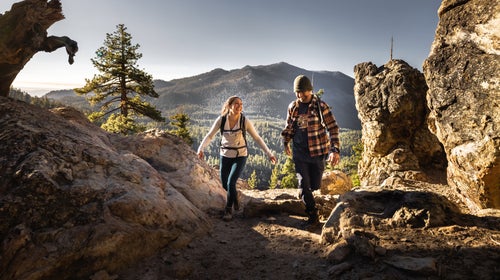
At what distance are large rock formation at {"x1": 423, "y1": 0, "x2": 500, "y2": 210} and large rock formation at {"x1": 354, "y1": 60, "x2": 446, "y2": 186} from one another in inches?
331

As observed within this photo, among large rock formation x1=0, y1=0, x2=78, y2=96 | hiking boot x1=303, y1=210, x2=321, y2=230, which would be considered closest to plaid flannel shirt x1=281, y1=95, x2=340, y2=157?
hiking boot x1=303, y1=210, x2=321, y2=230

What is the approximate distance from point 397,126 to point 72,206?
17876 millimetres

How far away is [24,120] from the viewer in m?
4.93

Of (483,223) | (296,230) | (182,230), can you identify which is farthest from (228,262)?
(483,223)

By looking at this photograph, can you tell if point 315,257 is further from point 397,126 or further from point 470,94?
point 397,126

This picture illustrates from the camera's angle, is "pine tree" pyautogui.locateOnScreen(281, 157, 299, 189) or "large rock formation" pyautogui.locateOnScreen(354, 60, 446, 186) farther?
"pine tree" pyautogui.locateOnScreen(281, 157, 299, 189)

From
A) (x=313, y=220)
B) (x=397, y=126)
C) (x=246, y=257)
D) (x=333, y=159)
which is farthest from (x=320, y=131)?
(x=397, y=126)

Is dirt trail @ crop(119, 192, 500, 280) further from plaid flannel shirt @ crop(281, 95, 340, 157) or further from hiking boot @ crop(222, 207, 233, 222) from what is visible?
plaid flannel shirt @ crop(281, 95, 340, 157)

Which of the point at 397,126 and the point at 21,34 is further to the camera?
the point at 397,126

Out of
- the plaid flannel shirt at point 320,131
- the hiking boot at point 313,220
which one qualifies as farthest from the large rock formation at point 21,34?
the hiking boot at point 313,220

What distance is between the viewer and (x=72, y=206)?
3885mm

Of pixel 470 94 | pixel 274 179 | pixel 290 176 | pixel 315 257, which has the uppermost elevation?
pixel 470 94

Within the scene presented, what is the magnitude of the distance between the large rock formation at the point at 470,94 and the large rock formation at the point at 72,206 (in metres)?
6.48

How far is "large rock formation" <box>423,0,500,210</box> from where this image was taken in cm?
592
